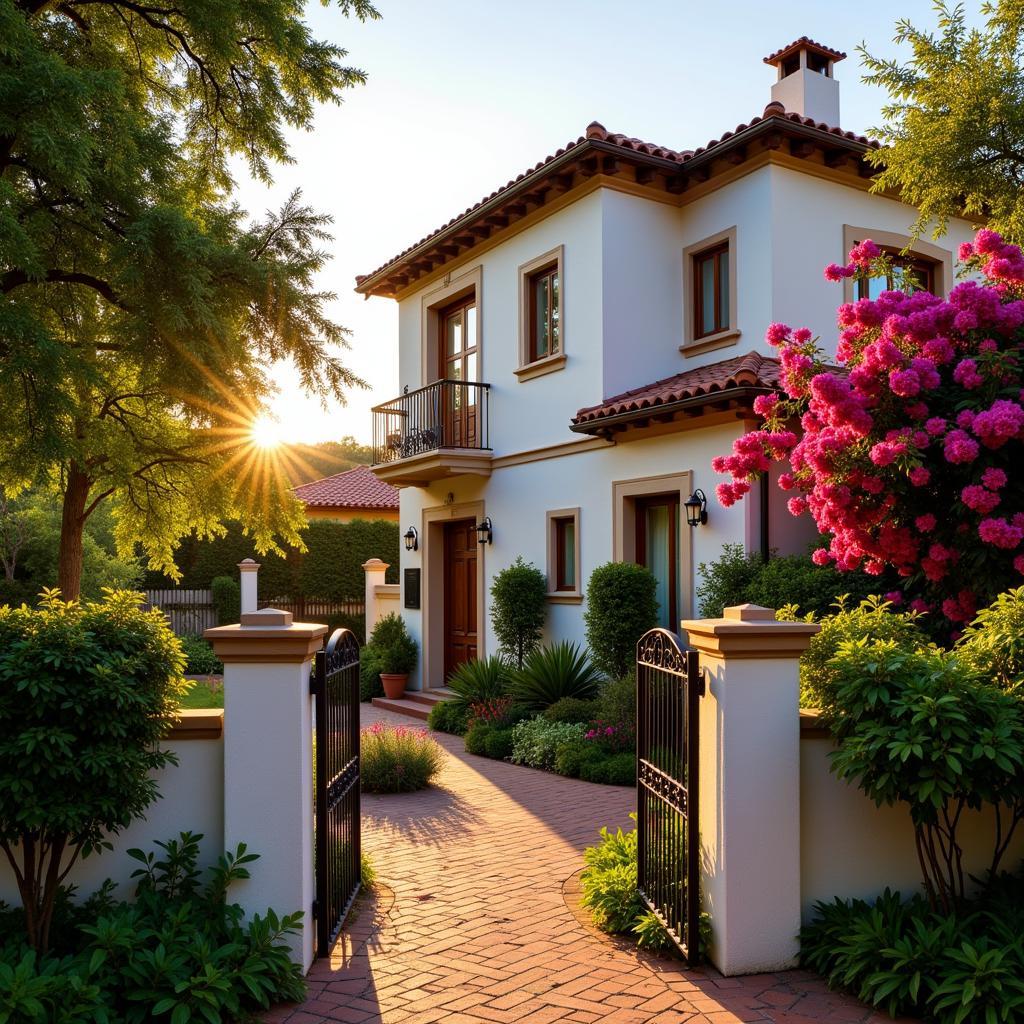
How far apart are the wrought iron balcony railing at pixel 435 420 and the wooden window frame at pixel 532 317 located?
3.45 ft

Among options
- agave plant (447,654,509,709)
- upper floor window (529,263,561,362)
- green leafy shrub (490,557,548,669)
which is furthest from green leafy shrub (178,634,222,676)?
upper floor window (529,263,561,362)

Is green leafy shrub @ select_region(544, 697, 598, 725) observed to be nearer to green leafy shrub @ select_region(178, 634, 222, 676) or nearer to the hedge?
green leafy shrub @ select_region(178, 634, 222, 676)

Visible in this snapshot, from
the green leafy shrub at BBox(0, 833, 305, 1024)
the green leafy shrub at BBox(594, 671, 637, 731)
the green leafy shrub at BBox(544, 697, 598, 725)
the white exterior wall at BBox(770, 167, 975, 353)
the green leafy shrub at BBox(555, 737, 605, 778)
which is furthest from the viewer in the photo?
the white exterior wall at BBox(770, 167, 975, 353)

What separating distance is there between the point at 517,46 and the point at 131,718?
19.3 ft

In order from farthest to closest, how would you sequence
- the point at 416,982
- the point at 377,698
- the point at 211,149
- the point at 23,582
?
the point at 23,582, the point at 377,698, the point at 211,149, the point at 416,982

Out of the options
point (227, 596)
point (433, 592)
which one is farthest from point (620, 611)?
point (227, 596)

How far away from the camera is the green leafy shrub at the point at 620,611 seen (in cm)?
1074

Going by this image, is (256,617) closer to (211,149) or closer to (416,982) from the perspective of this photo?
(416,982)

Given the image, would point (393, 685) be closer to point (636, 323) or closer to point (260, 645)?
point (636, 323)

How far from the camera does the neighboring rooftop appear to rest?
9.66 m

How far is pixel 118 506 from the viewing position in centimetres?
1360

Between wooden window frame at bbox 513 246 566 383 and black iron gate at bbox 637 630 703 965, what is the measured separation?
8007mm

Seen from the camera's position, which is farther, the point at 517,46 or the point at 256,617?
the point at 517,46

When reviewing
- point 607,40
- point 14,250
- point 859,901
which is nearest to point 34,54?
point 14,250
